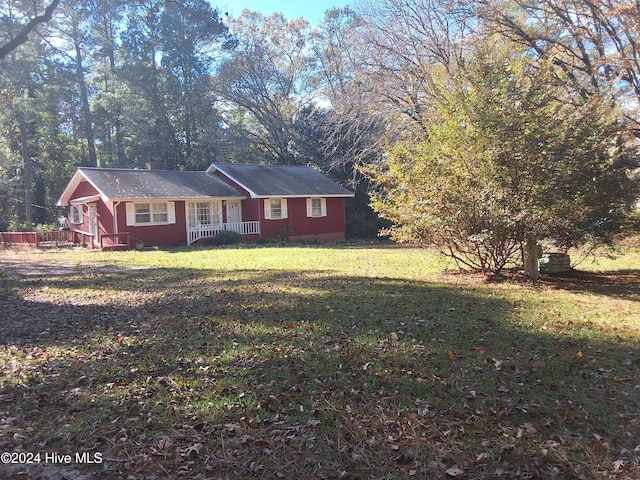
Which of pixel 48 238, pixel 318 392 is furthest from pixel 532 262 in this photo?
pixel 48 238

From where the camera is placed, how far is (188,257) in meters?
Answer: 17.1

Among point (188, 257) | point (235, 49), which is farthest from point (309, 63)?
point (188, 257)

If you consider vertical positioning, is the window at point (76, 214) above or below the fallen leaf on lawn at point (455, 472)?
above

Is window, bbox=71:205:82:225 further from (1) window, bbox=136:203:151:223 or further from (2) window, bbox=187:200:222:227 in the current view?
(2) window, bbox=187:200:222:227

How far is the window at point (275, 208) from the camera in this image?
25.5 meters

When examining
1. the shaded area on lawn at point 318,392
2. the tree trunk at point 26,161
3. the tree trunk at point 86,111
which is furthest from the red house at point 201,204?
the shaded area on lawn at point 318,392

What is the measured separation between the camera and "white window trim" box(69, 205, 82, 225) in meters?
25.5

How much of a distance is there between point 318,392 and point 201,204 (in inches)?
853

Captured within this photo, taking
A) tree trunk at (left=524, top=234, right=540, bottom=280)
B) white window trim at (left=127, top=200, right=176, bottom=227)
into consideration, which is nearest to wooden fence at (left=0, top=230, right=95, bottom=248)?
white window trim at (left=127, top=200, right=176, bottom=227)

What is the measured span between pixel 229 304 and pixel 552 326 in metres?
5.05

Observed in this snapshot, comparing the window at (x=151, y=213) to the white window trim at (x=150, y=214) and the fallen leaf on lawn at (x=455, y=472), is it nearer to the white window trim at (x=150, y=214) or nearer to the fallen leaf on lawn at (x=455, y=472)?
the white window trim at (x=150, y=214)

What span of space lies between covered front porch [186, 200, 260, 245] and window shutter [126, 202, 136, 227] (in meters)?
2.71

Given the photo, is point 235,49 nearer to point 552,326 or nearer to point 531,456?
point 552,326

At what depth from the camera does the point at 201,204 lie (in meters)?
24.8
